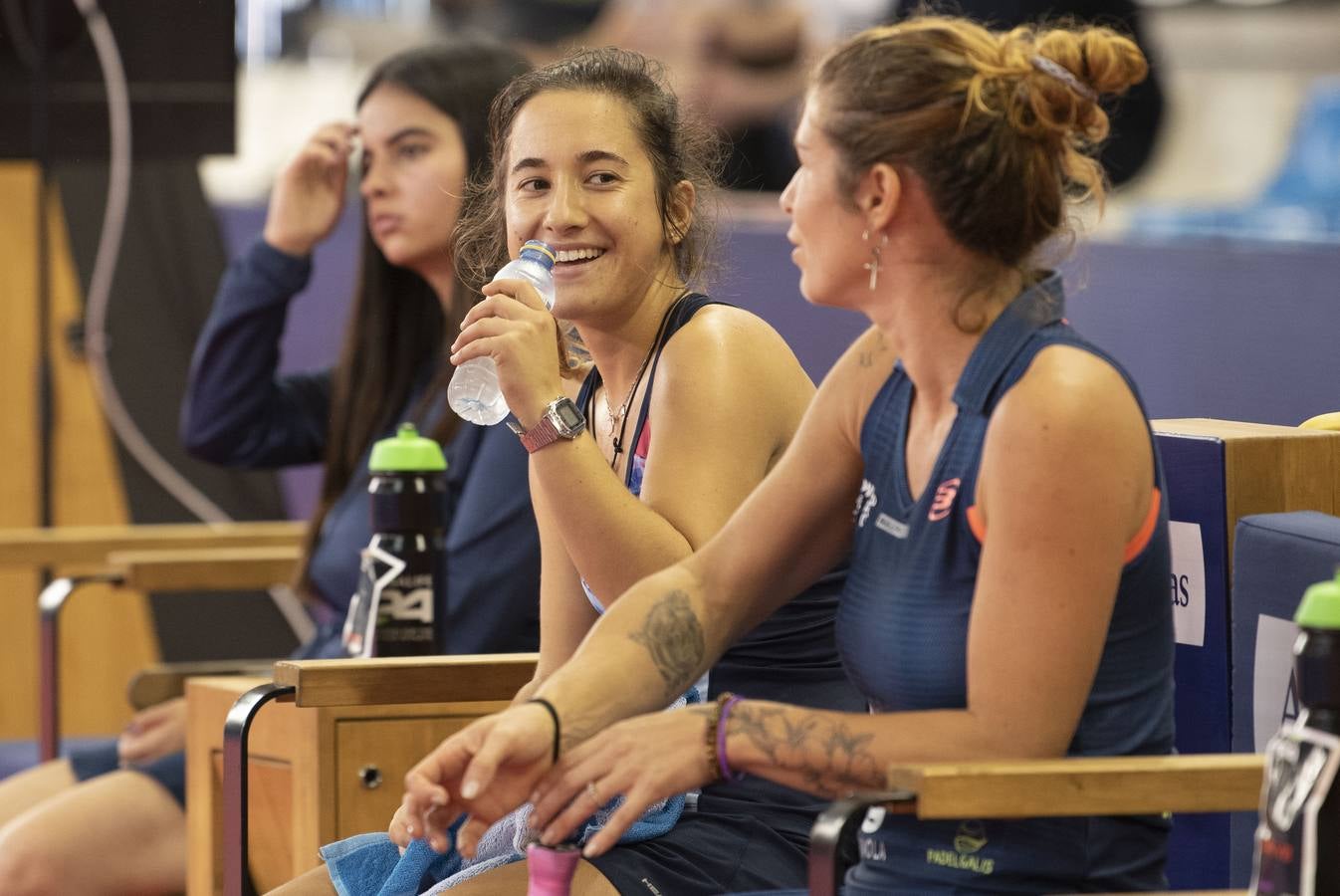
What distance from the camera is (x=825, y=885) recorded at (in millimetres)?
1391

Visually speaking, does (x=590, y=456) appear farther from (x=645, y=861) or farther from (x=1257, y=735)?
(x=1257, y=735)

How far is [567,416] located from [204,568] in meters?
1.50

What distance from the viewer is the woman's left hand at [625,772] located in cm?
147

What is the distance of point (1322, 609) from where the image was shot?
52.1 inches

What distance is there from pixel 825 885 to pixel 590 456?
517mm

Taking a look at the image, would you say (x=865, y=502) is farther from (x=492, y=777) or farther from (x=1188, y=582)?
(x=1188, y=582)

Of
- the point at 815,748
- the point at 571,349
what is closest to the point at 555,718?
the point at 815,748

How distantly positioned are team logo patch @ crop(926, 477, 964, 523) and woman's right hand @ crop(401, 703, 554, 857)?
1.11ft

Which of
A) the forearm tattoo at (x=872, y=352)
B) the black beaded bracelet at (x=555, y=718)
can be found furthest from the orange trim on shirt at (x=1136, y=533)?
the black beaded bracelet at (x=555, y=718)

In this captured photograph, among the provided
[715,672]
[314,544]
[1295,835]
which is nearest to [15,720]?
[314,544]

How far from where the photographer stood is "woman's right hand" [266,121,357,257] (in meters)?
3.04

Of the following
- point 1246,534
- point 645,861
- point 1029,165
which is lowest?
point 645,861

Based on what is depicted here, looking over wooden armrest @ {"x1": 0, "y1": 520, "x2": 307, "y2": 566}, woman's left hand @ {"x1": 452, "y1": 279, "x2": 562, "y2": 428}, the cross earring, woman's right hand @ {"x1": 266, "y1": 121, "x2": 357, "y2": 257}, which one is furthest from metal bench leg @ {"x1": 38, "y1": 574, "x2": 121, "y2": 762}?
the cross earring

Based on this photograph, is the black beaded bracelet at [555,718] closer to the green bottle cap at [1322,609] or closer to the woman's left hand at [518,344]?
the woman's left hand at [518,344]
